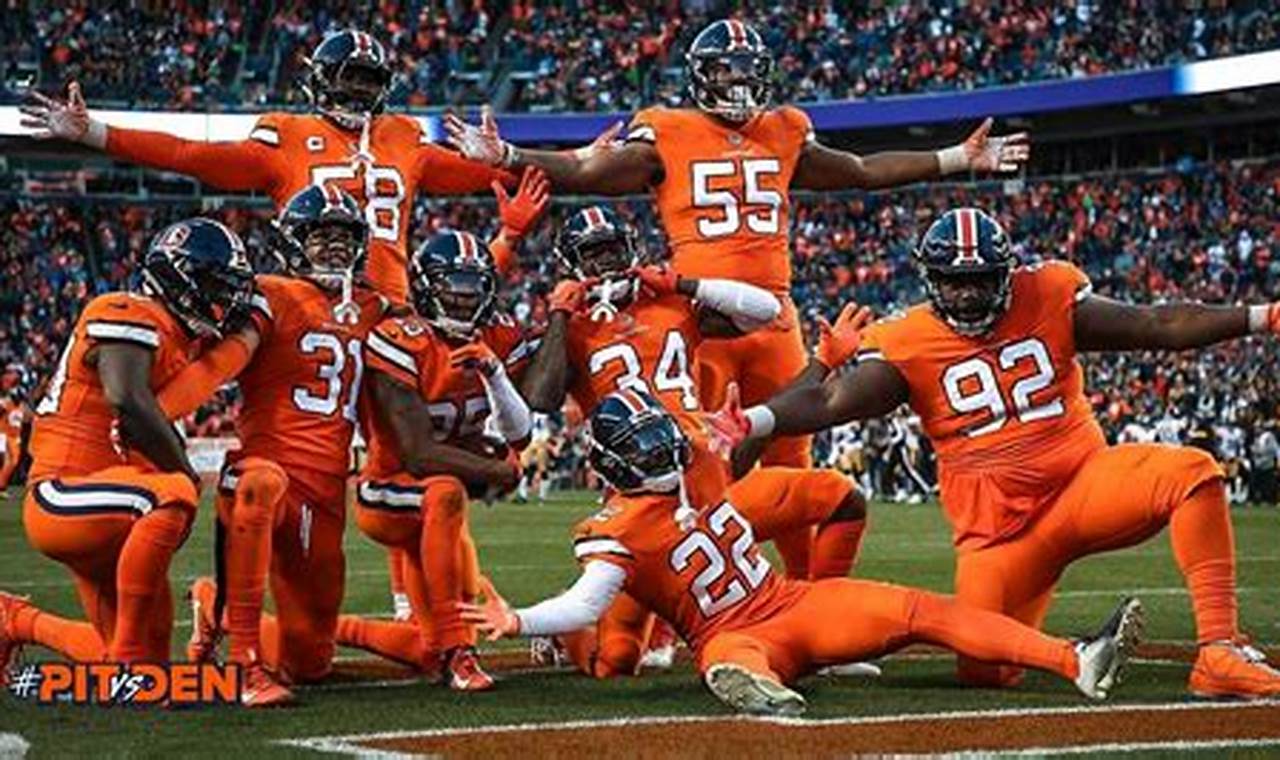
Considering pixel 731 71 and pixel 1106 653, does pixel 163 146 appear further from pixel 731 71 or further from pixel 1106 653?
pixel 1106 653

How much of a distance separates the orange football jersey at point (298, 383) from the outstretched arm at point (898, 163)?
2.73 m

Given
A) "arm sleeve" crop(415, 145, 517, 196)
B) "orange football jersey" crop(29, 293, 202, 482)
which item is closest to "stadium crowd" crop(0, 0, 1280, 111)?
"arm sleeve" crop(415, 145, 517, 196)

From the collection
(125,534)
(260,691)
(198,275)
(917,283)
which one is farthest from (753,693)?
(917,283)

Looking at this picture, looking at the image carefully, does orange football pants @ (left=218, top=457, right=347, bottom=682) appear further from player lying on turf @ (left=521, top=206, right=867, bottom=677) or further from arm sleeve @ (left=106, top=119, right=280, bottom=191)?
arm sleeve @ (left=106, top=119, right=280, bottom=191)

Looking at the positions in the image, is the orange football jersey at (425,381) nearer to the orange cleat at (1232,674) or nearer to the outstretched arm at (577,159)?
the outstretched arm at (577,159)

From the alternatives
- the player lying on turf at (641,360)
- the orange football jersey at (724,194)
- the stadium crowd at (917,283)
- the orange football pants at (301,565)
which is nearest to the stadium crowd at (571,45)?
the stadium crowd at (917,283)

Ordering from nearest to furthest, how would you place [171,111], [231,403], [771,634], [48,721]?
1. [48,721]
2. [771,634]
3. [231,403]
4. [171,111]

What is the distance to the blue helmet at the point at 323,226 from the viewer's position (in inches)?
294

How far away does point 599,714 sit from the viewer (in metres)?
6.40

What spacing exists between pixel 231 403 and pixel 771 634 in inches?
1046

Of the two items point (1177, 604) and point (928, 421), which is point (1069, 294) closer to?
point (928, 421)

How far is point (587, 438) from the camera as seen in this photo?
7160 millimetres

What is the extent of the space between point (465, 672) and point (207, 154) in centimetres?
279

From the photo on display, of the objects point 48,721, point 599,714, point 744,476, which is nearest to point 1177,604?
point 744,476
